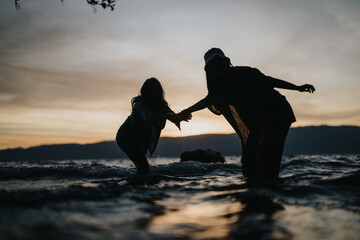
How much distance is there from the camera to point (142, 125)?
6.31 m

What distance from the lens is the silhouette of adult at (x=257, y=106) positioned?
14.3 feet

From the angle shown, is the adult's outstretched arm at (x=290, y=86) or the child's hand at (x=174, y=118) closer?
the adult's outstretched arm at (x=290, y=86)

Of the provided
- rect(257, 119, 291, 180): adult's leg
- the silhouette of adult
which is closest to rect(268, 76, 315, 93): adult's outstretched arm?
the silhouette of adult

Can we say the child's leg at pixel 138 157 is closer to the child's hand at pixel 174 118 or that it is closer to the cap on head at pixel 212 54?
the child's hand at pixel 174 118

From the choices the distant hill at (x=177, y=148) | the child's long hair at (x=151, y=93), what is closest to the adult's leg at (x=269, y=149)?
the child's long hair at (x=151, y=93)

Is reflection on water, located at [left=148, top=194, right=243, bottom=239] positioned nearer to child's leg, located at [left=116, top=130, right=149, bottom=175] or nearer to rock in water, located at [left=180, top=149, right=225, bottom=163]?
child's leg, located at [left=116, top=130, right=149, bottom=175]

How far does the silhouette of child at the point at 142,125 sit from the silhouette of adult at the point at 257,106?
1935 millimetres

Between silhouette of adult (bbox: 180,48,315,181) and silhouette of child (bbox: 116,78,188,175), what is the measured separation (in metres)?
1.93

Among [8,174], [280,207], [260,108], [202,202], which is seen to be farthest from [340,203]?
[8,174]

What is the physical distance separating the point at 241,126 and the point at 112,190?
2.87 metres

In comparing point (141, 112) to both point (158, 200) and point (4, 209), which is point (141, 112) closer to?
point (158, 200)

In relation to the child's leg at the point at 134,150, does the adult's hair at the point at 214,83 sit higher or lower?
higher

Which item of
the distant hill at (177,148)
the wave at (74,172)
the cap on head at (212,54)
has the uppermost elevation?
the cap on head at (212,54)

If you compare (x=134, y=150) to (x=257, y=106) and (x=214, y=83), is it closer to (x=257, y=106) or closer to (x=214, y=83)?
(x=214, y=83)
